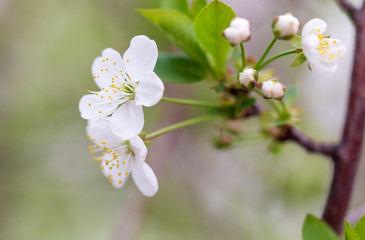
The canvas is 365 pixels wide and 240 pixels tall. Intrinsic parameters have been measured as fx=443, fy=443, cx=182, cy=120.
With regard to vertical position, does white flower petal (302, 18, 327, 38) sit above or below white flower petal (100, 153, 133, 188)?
above

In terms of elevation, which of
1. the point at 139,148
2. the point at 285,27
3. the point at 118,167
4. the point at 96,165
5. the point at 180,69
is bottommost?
the point at 96,165

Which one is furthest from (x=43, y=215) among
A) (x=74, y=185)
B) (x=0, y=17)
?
(x=0, y=17)

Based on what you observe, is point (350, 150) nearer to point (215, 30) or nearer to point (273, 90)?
point (273, 90)

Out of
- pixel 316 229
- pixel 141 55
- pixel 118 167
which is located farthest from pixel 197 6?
pixel 316 229

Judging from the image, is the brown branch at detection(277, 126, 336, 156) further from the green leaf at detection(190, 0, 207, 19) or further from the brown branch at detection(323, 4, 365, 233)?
the green leaf at detection(190, 0, 207, 19)

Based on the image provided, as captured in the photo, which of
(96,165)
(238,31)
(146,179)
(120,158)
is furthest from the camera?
(96,165)

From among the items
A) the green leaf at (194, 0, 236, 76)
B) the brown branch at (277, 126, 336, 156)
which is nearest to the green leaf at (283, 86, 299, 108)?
the brown branch at (277, 126, 336, 156)

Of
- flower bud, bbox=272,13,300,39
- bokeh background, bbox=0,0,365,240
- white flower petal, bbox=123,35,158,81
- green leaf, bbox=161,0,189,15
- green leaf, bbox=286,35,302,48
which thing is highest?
flower bud, bbox=272,13,300,39
